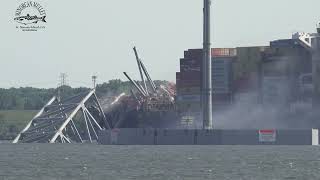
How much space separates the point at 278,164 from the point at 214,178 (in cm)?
2383

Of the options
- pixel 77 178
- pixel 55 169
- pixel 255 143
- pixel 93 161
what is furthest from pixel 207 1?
pixel 77 178

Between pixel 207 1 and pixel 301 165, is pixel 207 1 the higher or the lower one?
the higher one

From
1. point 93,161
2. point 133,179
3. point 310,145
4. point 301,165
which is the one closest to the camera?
point 133,179

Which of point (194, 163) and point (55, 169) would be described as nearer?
point (55, 169)

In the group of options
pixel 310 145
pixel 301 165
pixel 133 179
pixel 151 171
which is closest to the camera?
pixel 133 179

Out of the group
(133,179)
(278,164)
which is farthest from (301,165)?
(133,179)

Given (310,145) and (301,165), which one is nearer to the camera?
(301,165)

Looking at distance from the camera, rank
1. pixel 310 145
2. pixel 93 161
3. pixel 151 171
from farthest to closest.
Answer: pixel 310 145 < pixel 93 161 < pixel 151 171

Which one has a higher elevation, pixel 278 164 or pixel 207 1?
pixel 207 1

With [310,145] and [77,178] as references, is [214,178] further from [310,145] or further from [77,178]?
[310,145]

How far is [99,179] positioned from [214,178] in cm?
819

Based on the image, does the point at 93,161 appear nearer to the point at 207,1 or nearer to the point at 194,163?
the point at 194,163

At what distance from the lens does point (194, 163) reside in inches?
4427

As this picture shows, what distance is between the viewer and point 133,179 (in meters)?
87.1
